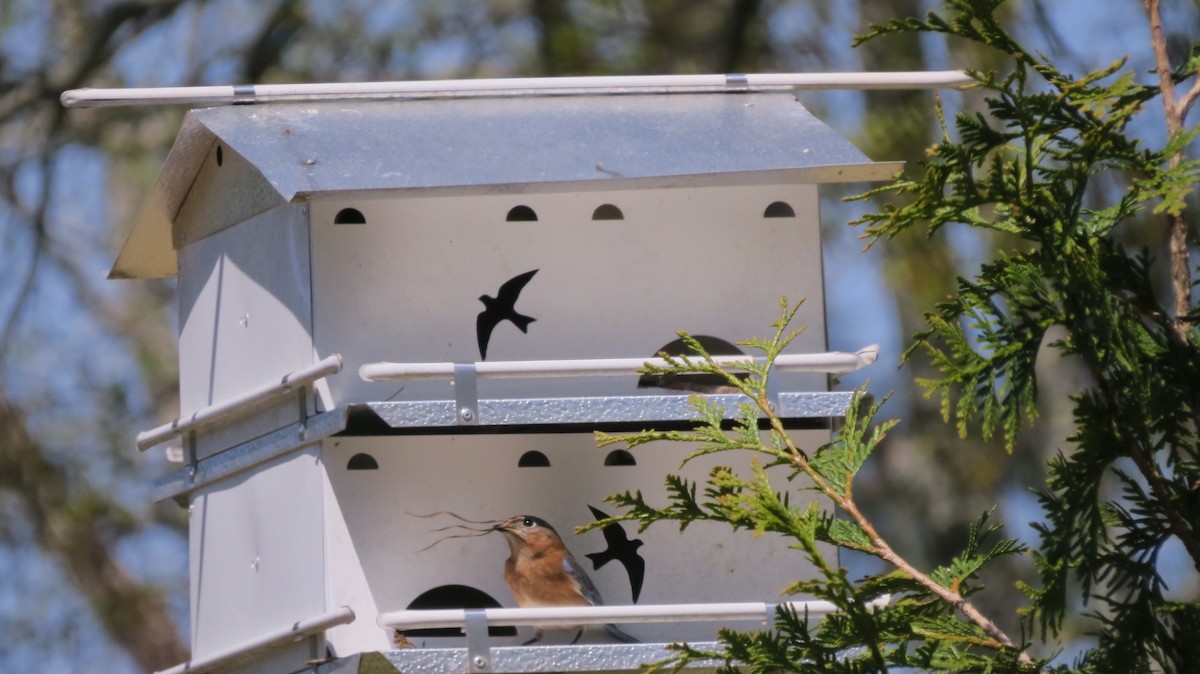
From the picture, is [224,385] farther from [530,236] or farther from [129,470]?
[129,470]

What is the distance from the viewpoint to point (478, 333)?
5020 mm

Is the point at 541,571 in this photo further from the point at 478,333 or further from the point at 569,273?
the point at 569,273

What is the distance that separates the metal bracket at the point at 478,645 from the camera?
14.7ft

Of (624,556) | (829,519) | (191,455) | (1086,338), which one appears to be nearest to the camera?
(1086,338)

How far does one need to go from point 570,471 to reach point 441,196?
2.39 ft

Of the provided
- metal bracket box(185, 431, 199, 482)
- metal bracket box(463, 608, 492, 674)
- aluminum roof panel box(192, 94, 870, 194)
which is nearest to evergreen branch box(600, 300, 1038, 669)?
metal bracket box(463, 608, 492, 674)

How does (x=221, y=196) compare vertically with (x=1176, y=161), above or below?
above

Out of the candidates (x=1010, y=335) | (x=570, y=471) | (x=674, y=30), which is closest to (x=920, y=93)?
(x=674, y=30)

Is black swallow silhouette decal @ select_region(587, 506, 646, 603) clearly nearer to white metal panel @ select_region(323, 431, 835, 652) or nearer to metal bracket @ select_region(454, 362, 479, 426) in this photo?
white metal panel @ select_region(323, 431, 835, 652)

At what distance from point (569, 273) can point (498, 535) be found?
0.66 meters

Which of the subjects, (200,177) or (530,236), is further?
(200,177)

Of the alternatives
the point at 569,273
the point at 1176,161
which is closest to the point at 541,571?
the point at 569,273

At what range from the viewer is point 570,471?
5.04 m

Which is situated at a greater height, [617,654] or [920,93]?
[920,93]
